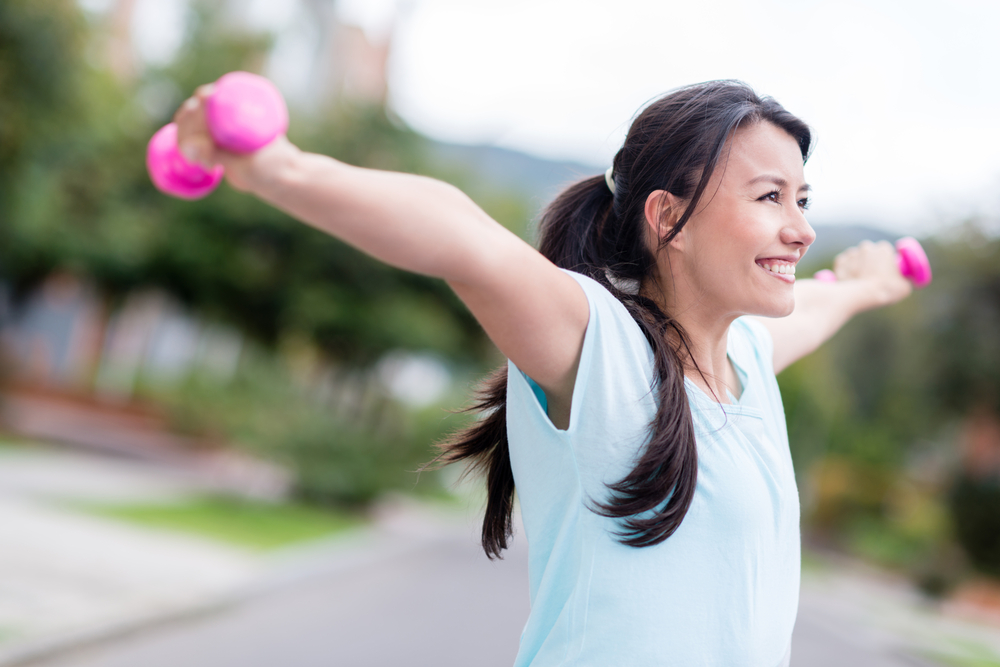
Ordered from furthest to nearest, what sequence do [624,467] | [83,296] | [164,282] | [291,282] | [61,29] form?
Answer: [83,296], [164,282], [291,282], [61,29], [624,467]

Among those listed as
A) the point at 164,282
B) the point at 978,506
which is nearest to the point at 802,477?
the point at 978,506

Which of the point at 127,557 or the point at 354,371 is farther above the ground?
the point at 354,371

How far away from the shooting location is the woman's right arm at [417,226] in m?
1.13

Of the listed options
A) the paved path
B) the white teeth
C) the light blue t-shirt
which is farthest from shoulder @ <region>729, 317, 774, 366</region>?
the paved path

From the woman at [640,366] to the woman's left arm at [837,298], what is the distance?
59 cm

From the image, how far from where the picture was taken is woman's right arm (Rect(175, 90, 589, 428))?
113 cm

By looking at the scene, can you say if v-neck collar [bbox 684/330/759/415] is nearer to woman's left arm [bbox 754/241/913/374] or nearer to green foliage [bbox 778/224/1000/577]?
woman's left arm [bbox 754/241/913/374]

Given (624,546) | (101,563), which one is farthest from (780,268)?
(101,563)

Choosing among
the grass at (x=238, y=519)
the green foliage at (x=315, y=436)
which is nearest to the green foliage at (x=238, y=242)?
the green foliage at (x=315, y=436)

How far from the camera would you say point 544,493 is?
150 centimetres

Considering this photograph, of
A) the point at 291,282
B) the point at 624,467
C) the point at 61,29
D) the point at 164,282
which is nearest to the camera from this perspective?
the point at 624,467

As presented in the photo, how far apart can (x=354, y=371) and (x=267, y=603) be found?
39.6 ft

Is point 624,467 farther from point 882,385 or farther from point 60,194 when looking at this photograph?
point 882,385

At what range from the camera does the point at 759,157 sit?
63.0 inches
